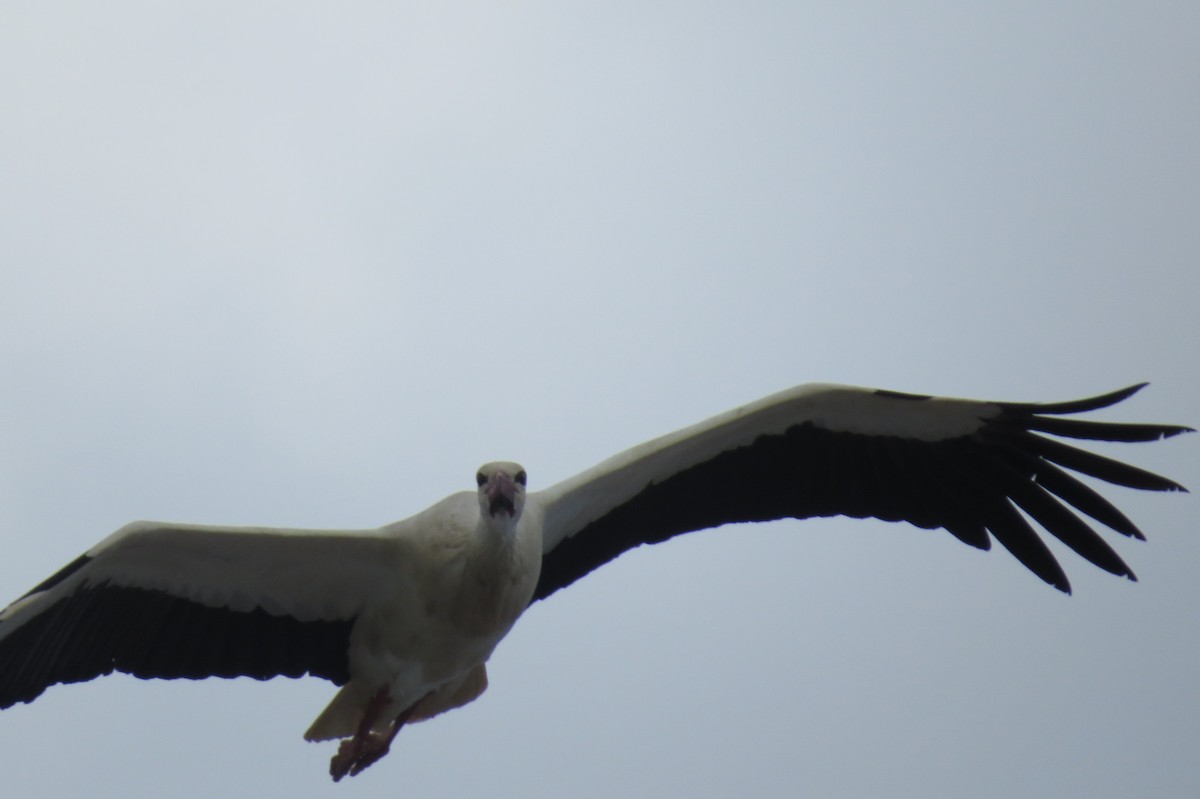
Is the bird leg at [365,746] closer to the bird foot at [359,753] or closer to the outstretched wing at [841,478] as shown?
the bird foot at [359,753]

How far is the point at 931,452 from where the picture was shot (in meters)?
7.89

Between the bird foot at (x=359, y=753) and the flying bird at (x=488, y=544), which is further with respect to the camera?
the bird foot at (x=359, y=753)

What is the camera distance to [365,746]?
7.32 meters

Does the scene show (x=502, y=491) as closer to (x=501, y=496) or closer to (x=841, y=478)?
(x=501, y=496)

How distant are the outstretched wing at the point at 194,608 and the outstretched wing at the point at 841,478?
100 centimetres

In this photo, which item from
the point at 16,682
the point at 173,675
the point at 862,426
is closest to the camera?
the point at 16,682

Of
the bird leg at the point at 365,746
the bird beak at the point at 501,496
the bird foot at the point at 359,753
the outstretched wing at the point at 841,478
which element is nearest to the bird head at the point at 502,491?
the bird beak at the point at 501,496

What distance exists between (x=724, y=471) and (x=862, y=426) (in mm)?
678

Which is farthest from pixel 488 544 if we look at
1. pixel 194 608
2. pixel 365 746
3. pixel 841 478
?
pixel 841 478

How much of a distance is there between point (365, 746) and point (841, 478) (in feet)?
8.25

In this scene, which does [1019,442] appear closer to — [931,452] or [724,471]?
[931,452]

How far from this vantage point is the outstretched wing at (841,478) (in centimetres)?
751

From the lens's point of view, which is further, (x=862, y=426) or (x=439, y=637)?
(x=862, y=426)

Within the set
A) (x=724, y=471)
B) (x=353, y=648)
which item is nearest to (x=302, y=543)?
(x=353, y=648)
